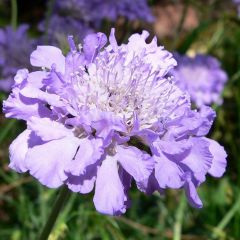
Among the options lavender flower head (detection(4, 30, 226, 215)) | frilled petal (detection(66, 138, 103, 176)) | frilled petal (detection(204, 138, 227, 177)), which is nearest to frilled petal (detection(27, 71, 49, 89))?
lavender flower head (detection(4, 30, 226, 215))

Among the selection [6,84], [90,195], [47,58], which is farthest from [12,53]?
[47,58]

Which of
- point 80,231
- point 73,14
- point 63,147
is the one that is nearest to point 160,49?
point 63,147

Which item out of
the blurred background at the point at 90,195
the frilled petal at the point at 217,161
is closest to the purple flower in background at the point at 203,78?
the blurred background at the point at 90,195

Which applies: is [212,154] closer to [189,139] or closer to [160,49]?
[189,139]

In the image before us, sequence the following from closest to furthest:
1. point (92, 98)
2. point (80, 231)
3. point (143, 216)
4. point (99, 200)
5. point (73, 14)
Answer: point (99, 200), point (92, 98), point (80, 231), point (143, 216), point (73, 14)

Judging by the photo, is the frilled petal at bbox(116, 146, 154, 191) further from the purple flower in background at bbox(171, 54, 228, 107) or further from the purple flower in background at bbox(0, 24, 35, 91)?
the purple flower in background at bbox(171, 54, 228, 107)

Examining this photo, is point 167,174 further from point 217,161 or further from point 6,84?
point 6,84
